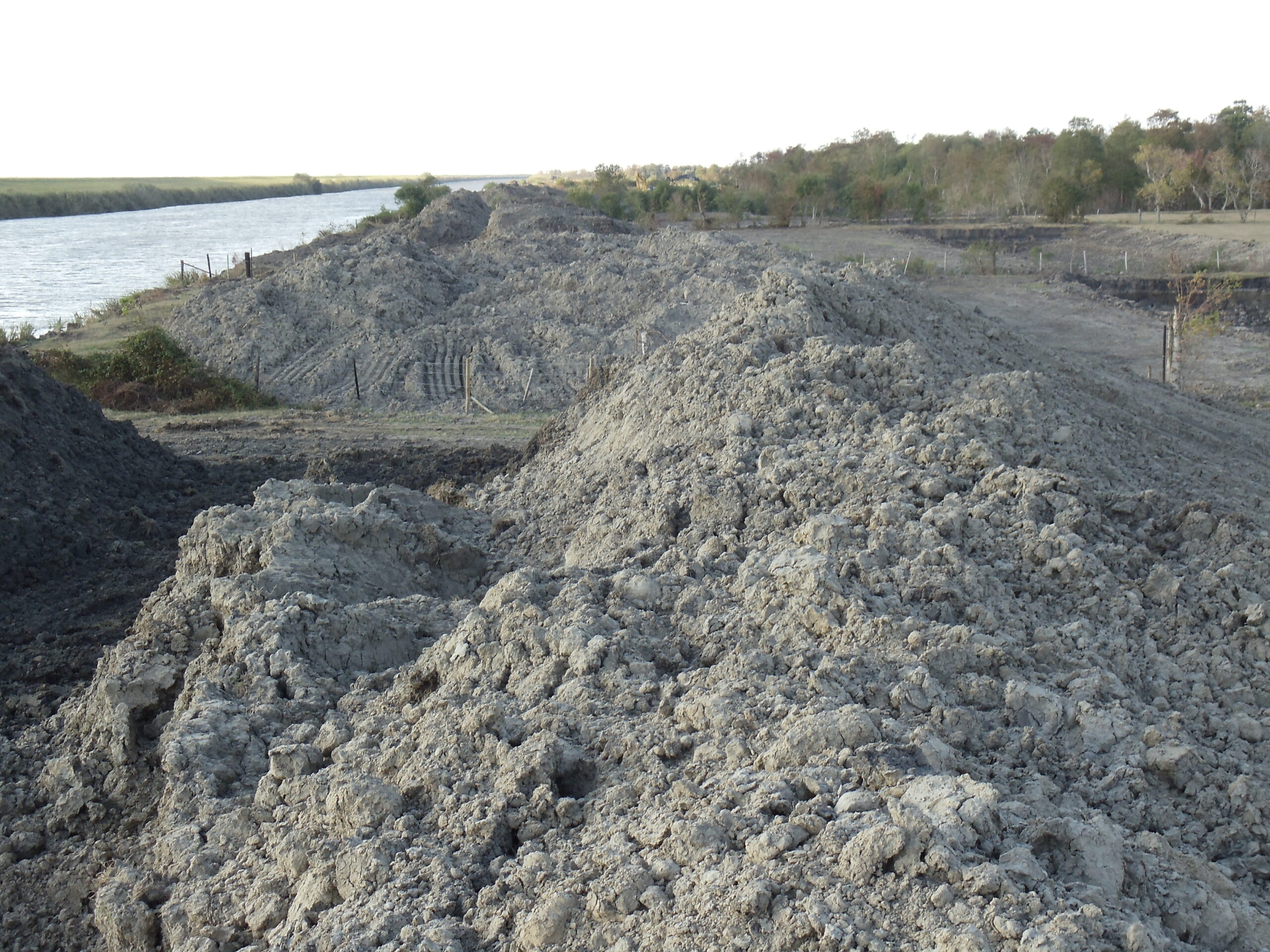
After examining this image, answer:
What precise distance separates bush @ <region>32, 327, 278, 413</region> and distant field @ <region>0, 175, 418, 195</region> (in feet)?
257

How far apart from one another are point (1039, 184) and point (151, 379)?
49865mm

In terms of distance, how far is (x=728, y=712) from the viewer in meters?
4.11

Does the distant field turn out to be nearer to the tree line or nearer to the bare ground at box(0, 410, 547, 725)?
the tree line

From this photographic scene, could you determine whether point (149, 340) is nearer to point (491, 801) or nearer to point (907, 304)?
point (907, 304)

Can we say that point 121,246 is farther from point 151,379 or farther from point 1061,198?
point 1061,198

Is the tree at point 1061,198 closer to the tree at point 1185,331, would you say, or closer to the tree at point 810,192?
the tree at point 810,192

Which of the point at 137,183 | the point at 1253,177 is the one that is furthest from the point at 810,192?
the point at 137,183

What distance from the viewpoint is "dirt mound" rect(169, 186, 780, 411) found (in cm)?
1809

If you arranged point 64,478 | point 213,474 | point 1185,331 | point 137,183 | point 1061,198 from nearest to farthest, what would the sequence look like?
point 64,478 < point 213,474 < point 1185,331 < point 1061,198 < point 137,183

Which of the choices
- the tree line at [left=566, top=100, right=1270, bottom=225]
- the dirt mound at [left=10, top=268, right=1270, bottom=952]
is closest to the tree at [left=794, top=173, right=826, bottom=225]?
the tree line at [left=566, top=100, right=1270, bottom=225]

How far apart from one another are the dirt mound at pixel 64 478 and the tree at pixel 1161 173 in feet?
161

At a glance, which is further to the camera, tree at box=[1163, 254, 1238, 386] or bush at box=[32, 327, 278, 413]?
bush at box=[32, 327, 278, 413]

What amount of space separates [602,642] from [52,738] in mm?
3528

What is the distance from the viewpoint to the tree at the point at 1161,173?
47938mm
